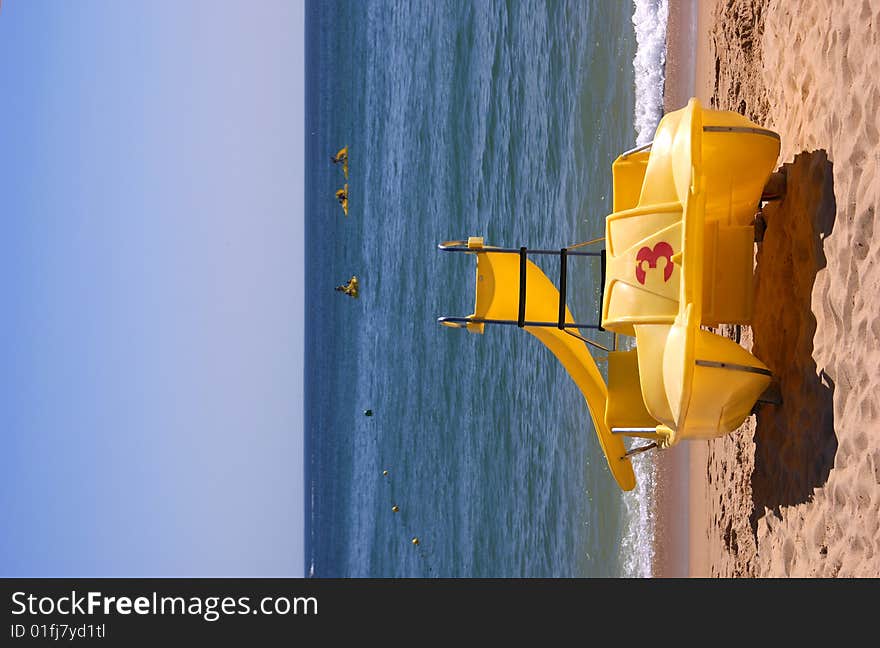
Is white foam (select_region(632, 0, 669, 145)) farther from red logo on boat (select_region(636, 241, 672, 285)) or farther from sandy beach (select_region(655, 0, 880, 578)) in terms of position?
red logo on boat (select_region(636, 241, 672, 285))

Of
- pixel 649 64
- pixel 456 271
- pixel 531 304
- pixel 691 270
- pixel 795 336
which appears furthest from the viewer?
pixel 456 271

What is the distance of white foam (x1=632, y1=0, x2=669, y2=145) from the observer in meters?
9.83

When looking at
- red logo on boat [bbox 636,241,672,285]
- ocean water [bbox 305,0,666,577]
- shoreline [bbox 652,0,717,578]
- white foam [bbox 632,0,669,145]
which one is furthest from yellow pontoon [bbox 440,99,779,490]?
white foam [bbox 632,0,669,145]

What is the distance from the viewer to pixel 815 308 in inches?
186

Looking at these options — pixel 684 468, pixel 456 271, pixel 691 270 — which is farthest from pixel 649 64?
pixel 456 271

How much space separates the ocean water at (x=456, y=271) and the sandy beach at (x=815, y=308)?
151 inches

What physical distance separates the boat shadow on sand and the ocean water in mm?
4027

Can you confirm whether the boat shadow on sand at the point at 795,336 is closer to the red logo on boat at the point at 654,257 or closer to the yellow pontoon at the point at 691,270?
the yellow pontoon at the point at 691,270

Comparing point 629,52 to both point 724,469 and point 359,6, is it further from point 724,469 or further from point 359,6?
point 359,6

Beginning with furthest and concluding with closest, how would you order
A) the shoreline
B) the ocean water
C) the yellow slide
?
1. the ocean water
2. the shoreline
3. the yellow slide

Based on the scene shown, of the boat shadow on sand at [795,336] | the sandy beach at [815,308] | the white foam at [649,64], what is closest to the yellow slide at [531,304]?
the sandy beach at [815,308]

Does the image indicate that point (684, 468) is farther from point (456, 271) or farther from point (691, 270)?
point (456, 271)

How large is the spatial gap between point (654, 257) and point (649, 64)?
6.03 metres

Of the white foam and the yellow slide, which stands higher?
the white foam
